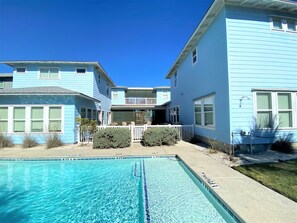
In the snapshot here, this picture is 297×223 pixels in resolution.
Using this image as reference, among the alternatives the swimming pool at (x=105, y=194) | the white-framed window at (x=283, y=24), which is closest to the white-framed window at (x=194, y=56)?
the white-framed window at (x=283, y=24)

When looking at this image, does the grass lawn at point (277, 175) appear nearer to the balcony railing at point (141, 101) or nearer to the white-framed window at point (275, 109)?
the white-framed window at point (275, 109)

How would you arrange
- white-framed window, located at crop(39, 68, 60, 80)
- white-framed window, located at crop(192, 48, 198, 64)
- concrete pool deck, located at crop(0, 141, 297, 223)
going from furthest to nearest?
white-framed window, located at crop(39, 68, 60, 80), white-framed window, located at crop(192, 48, 198, 64), concrete pool deck, located at crop(0, 141, 297, 223)

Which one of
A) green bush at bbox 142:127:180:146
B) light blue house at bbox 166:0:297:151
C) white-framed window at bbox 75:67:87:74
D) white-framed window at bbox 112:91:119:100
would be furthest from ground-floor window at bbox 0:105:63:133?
white-framed window at bbox 112:91:119:100

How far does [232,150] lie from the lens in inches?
318

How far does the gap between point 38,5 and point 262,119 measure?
614 inches

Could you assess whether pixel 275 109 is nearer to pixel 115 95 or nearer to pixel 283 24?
pixel 283 24

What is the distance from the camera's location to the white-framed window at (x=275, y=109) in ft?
27.6

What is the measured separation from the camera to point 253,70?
8.33 m

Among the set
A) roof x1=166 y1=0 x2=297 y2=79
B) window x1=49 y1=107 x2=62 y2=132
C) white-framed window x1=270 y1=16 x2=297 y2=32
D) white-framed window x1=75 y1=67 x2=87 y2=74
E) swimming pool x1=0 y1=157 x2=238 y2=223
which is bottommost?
swimming pool x1=0 y1=157 x2=238 y2=223

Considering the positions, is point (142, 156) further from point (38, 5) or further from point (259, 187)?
point (38, 5)

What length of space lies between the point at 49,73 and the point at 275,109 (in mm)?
17973

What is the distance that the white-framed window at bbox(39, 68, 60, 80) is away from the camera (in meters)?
15.2

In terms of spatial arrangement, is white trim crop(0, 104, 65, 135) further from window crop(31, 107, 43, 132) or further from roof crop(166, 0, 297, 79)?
roof crop(166, 0, 297, 79)

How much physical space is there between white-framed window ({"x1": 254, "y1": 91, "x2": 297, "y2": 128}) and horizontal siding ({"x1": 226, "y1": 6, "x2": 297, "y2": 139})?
44 centimetres
